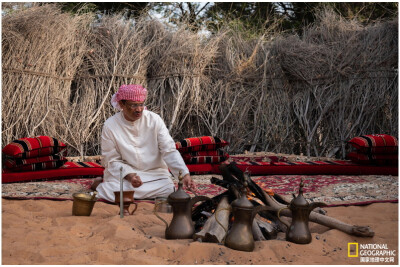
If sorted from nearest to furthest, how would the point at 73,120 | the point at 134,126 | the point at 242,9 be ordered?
1. the point at 134,126
2. the point at 73,120
3. the point at 242,9

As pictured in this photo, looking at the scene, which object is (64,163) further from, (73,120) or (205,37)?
(205,37)

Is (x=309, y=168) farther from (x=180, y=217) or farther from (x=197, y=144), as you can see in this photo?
(x=180, y=217)

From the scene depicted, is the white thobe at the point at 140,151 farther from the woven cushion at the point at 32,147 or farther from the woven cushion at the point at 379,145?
the woven cushion at the point at 379,145

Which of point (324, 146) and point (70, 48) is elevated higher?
point (70, 48)

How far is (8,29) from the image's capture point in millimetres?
5680

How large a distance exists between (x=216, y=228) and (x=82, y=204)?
1.04m

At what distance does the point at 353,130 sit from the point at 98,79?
160 inches

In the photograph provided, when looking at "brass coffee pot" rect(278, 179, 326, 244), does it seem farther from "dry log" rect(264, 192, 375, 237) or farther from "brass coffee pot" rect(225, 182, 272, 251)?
"brass coffee pot" rect(225, 182, 272, 251)

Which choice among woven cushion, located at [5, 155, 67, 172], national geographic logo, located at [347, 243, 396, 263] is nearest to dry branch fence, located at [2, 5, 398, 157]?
woven cushion, located at [5, 155, 67, 172]

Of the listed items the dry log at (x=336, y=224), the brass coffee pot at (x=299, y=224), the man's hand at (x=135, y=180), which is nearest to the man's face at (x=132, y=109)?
the man's hand at (x=135, y=180)

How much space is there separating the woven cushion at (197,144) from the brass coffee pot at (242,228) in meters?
3.19

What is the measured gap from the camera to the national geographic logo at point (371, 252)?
2143 mm

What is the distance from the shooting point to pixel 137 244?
7.48 ft

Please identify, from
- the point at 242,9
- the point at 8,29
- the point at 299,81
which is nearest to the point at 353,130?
the point at 299,81
